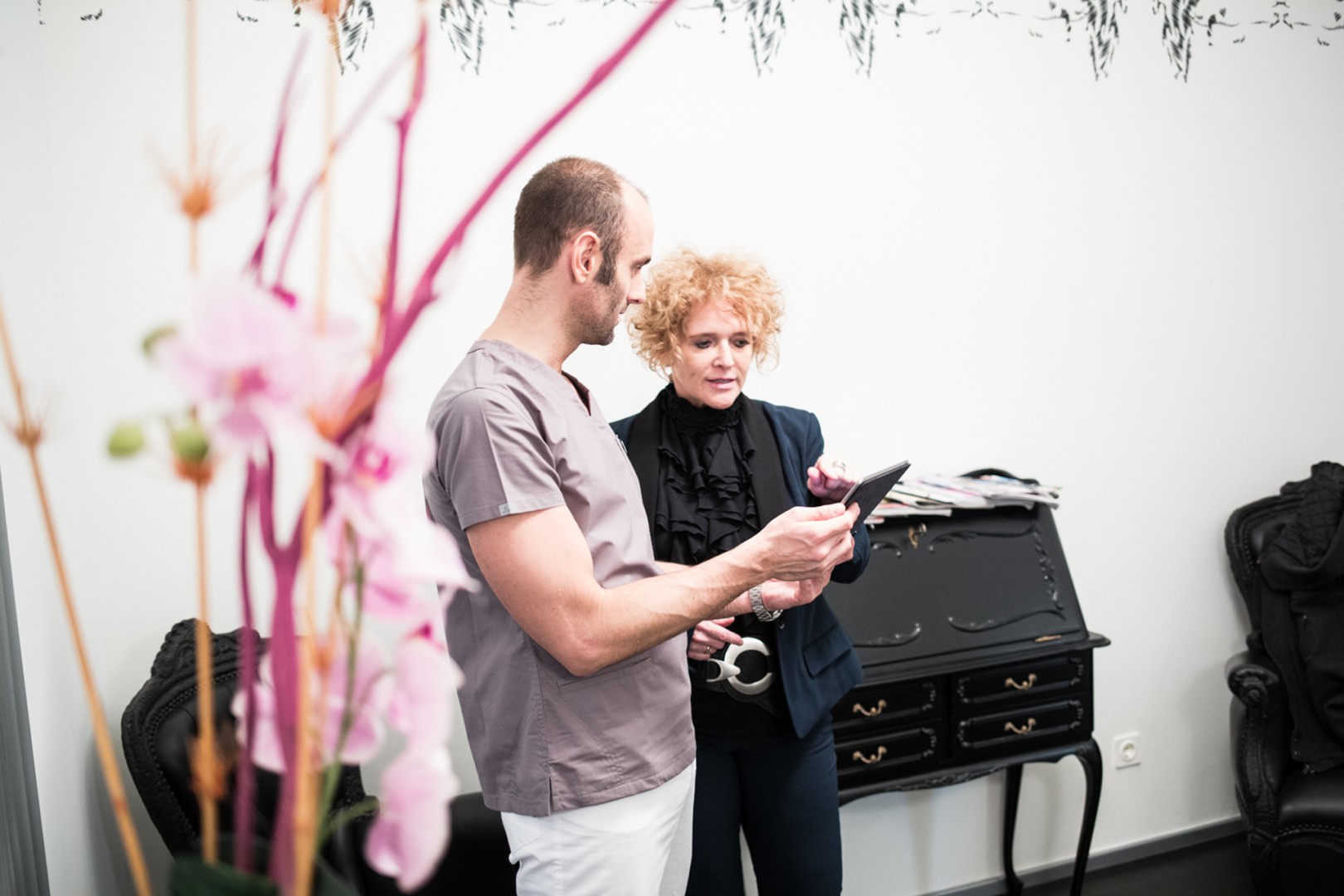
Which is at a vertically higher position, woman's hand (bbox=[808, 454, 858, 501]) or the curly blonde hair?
the curly blonde hair

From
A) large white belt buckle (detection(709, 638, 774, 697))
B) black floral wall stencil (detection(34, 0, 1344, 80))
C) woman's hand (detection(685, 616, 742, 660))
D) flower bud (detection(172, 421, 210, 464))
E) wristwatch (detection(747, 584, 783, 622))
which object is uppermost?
black floral wall stencil (detection(34, 0, 1344, 80))

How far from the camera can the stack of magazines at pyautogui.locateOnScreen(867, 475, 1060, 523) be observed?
8.51ft

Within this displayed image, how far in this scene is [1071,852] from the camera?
3135 millimetres

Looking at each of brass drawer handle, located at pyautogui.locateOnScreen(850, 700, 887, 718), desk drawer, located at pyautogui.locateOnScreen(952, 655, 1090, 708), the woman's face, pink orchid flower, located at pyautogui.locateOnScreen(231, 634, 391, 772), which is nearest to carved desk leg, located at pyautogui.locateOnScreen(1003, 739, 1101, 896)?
desk drawer, located at pyautogui.locateOnScreen(952, 655, 1090, 708)

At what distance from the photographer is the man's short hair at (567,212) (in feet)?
4.40

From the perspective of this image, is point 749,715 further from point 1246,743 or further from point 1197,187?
point 1197,187

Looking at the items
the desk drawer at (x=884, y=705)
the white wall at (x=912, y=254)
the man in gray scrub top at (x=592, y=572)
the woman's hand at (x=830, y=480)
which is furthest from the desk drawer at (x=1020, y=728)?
the man in gray scrub top at (x=592, y=572)

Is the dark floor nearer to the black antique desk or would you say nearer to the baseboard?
the baseboard

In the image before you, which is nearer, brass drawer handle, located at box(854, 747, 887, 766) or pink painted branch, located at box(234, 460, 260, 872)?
pink painted branch, located at box(234, 460, 260, 872)

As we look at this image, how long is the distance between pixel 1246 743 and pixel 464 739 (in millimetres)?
2084

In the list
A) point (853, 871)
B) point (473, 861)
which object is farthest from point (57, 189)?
point (853, 871)

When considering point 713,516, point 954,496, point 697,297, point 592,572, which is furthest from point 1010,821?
point 592,572

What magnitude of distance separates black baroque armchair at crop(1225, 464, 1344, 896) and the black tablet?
5.32ft

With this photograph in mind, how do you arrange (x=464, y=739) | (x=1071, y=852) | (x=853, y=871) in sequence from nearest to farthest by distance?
(x=464, y=739) → (x=853, y=871) → (x=1071, y=852)
